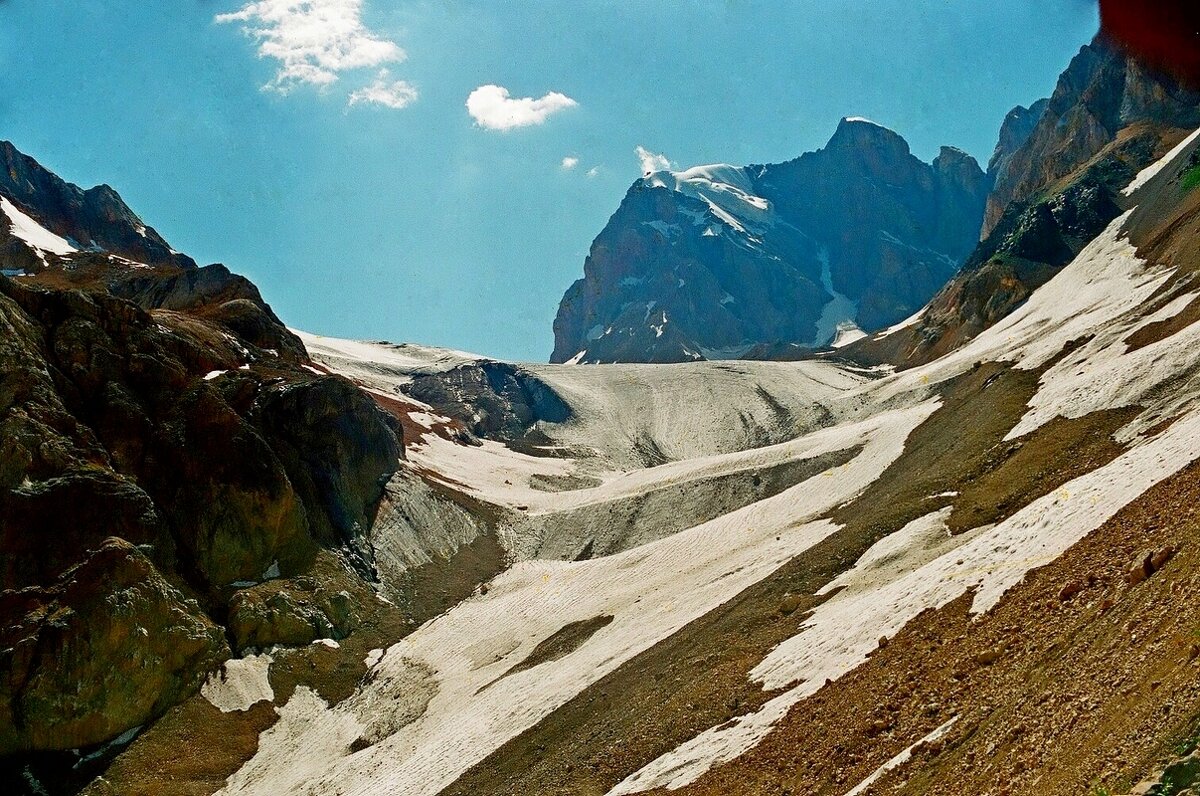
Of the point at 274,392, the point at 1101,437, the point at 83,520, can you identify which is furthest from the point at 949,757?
the point at 274,392

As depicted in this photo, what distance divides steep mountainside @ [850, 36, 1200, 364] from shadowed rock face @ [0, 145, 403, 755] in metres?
108

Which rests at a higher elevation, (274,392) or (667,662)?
(274,392)

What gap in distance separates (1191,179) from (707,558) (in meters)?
82.5

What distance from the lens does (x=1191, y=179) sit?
97250 millimetres

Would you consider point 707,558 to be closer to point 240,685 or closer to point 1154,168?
point 240,685

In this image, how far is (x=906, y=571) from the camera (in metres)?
32.5

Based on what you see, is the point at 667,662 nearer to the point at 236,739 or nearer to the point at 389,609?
the point at 236,739

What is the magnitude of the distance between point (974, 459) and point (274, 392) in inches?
2623

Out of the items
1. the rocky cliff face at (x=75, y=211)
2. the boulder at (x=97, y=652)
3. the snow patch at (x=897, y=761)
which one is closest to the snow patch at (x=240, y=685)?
the boulder at (x=97, y=652)

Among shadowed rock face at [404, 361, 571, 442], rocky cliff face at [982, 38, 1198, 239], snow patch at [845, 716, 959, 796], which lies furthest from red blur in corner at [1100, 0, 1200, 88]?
rocky cliff face at [982, 38, 1198, 239]

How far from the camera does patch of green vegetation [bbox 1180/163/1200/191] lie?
92881 millimetres

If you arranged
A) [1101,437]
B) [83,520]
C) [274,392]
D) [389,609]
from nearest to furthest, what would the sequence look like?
[1101,437]
[83,520]
[389,609]
[274,392]

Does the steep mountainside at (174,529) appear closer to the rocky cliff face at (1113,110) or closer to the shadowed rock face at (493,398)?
the shadowed rock face at (493,398)

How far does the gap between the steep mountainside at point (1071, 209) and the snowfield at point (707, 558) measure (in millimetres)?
15169
